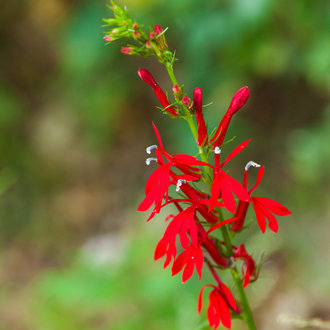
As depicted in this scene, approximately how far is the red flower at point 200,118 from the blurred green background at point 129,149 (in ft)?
3.11

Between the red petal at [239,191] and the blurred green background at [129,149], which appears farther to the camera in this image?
the blurred green background at [129,149]

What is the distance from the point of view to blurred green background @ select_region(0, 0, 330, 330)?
2.14m

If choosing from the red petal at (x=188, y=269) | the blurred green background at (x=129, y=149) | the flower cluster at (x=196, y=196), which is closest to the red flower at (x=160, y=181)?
the flower cluster at (x=196, y=196)

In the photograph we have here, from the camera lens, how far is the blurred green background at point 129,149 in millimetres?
2145

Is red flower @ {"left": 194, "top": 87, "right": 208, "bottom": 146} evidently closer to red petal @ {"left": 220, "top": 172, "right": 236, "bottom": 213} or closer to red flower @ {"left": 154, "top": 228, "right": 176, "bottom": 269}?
red petal @ {"left": 220, "top": 172, "right": 236, "bottom": 213}

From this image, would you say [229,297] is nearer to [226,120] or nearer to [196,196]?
[196,196]

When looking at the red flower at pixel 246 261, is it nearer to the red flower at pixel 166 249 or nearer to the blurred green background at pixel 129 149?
the red flower at pixel 166 249

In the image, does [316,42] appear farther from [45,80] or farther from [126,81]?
[45,80]

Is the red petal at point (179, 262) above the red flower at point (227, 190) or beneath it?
beneath

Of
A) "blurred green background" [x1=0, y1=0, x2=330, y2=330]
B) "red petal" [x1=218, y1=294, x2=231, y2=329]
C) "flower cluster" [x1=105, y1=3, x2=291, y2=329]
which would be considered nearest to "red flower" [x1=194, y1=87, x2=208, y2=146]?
"flower cluster" [x1=105, y1=3, x2=291, y2=329]

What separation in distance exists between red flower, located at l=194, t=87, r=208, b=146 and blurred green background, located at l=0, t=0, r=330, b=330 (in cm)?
95

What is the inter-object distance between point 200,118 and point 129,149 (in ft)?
9.86

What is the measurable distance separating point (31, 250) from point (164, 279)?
163 centimetres

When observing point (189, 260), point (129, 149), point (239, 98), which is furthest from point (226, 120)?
point (129, 149)
